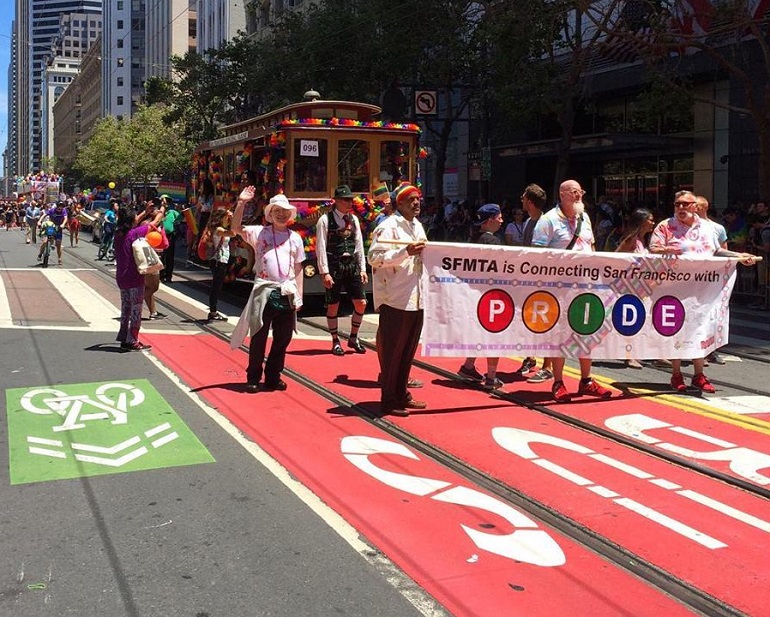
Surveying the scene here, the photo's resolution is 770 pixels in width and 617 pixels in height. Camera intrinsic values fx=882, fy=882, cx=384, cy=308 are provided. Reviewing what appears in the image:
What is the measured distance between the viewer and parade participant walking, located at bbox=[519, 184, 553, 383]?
8.19 m

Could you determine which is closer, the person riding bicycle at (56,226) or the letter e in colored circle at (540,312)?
the letter e in colored circle at (540,312)

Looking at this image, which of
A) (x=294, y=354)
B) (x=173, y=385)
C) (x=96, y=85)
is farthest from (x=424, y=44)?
(x=96, y=85)

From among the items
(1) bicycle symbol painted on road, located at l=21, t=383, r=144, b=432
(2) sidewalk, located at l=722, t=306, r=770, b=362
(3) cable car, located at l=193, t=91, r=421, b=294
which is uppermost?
(3) cable car, located at l=193, t=91, r=421, b=294

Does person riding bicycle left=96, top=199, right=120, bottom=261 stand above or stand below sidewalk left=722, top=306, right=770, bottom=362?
above

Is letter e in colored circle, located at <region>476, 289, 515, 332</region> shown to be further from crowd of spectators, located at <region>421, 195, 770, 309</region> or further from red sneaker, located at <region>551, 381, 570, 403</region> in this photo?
crowd of spectators, located at <region>421, 195, 770, 309</region>

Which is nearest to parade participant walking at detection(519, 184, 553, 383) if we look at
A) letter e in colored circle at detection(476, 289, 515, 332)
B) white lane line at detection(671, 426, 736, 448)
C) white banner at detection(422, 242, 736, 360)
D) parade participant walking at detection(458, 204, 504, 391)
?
parade participant walking at detection(458, 204, 504, 391)

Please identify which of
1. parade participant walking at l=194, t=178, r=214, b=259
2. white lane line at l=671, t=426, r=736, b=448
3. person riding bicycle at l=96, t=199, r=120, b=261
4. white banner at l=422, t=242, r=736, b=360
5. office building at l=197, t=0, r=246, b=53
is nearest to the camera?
white lane line at l=671, t=426, r=736, b=448

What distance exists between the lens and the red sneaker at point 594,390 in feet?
27.0

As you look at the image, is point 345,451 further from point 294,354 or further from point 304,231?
point 304,231

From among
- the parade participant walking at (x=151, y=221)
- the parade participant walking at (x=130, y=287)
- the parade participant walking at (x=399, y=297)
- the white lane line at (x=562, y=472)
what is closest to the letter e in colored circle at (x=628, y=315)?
the parade participant walking at (x=399, y=297)

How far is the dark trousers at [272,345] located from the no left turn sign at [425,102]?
18.8 meters

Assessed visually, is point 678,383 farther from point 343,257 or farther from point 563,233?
point 343,257

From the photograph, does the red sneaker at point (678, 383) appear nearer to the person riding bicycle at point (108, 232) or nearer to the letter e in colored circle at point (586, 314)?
the letter e in colored circle at point (586, 314)

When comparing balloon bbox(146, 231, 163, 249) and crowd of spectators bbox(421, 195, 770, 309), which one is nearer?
balloon bbox(146, 231, 163, 249)
